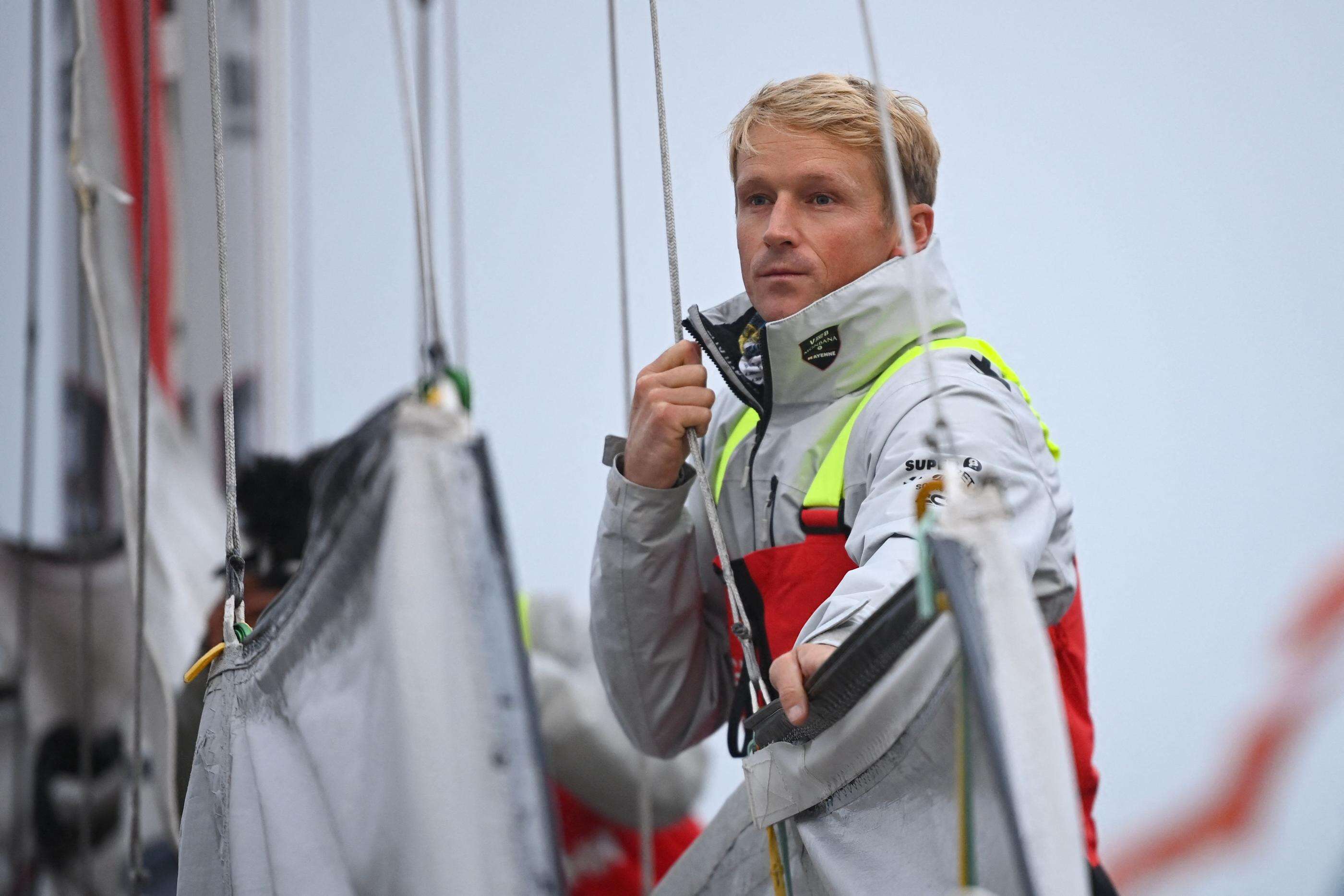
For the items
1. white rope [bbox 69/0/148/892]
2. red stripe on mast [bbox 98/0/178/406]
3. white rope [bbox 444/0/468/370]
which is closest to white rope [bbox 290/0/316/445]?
red stripe on mast [bbox 98/0/178/406]

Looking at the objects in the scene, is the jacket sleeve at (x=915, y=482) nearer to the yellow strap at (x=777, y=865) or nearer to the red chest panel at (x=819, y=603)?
the red chest panel at (x=819, y=603)

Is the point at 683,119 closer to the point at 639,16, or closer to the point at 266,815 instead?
the point at 639,16

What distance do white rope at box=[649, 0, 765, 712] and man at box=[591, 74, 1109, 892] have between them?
0.02 m

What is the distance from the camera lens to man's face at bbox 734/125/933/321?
3.43 ft

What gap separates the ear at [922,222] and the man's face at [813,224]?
2 centimetres

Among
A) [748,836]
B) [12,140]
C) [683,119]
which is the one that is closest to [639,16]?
[683,119]

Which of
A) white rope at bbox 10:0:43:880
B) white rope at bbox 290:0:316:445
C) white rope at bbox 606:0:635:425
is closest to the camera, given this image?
white rope at bbox 606:0:635:425

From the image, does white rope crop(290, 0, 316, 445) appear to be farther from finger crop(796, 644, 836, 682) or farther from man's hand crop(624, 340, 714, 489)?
finger crop(796, 644, 836, 682)

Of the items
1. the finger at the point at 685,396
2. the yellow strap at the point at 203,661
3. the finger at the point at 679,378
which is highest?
the finger at the point at 679,378

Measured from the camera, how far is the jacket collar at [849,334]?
1.02m

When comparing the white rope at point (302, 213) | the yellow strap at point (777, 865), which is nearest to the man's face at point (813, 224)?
the yellow strap at point (777, 865)

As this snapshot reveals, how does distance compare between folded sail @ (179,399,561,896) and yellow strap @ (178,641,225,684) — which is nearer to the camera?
folded sail @ (179,399,561,896)

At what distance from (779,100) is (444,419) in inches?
20.2

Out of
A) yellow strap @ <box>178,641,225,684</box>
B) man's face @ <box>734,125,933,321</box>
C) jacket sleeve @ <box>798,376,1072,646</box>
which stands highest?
man's face @ <box>734,125,933,321</box>
